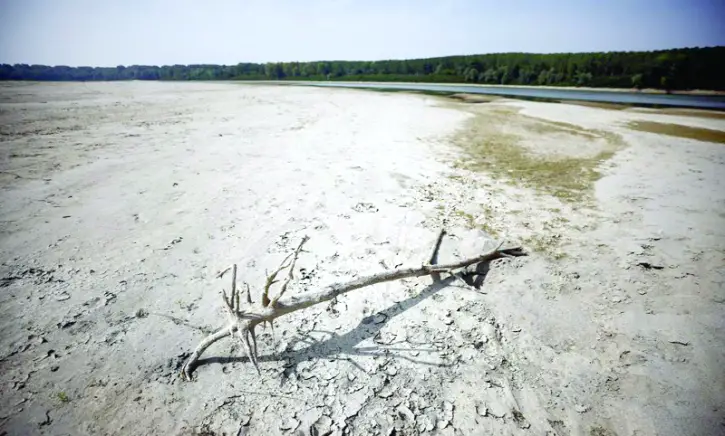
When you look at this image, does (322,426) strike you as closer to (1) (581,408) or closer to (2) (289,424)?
(2) (289,424)

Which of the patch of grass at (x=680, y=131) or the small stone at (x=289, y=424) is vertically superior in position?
the patch of grass at (x=680, y=131)

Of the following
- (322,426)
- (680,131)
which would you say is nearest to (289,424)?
(322,426)

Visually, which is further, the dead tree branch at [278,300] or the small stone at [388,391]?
the dead tree branch at [278,300]

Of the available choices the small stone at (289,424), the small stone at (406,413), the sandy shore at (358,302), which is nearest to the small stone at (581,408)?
the sandy shore at (358,302)

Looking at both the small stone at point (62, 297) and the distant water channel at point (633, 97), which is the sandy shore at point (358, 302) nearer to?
the small stone at point (62, 297)

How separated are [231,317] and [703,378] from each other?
5427 millimetres

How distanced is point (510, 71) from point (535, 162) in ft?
260

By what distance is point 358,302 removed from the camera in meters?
4.52

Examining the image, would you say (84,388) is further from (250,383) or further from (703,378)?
(703,378)

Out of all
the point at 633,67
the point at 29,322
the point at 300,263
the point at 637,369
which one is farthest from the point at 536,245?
the point at 633,67

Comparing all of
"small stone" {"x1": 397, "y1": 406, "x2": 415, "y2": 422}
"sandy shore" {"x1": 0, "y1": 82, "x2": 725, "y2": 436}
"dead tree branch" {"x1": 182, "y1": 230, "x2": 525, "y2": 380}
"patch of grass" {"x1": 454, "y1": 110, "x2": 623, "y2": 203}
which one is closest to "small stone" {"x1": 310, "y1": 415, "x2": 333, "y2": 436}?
"sandy shore" {"x1": 0, "y1": 82, "x2": 725, "y2": 436}

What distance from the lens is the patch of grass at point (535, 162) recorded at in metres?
8.74

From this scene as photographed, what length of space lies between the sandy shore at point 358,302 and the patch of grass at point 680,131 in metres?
8.45

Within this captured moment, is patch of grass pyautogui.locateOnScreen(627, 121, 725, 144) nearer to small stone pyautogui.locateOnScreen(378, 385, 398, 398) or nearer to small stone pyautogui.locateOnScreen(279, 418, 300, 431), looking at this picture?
small stone pyautogui.locateOnScreen(378, 385, 398, 398)
